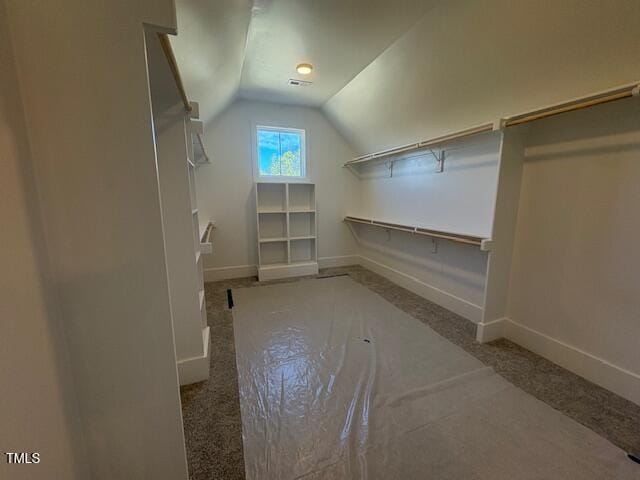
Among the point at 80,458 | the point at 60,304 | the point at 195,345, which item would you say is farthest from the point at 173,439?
the point at 195,345

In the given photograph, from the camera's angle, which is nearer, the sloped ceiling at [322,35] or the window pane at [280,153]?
the sloped ceiling at [322,35]

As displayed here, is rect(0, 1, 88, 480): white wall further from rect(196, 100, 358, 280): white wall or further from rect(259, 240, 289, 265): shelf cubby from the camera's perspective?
rect(259, 240, 289, 265): shelf cubby

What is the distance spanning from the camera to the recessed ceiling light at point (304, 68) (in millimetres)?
2484

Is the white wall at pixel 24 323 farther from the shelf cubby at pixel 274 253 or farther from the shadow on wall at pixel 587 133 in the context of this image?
the shelf cubby at pixel 274 253

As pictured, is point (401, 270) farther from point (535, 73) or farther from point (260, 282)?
point (535, 73)

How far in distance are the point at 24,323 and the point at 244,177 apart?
3366mm

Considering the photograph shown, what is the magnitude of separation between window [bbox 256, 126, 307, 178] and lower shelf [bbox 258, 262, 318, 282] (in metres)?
1.39

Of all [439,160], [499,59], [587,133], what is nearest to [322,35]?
[499,59]

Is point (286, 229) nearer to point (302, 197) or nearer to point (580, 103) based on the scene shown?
point (302, 197)

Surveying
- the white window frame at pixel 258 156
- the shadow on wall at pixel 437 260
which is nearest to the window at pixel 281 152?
the white window frame at pixel 258 156

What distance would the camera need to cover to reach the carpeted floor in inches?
48.1

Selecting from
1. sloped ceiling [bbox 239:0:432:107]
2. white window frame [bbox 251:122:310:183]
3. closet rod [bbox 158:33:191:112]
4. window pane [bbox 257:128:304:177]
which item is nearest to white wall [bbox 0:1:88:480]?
closet rod [bbox 158:33:191:112]

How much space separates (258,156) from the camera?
148 inches

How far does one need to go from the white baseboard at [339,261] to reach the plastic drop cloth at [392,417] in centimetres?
207
